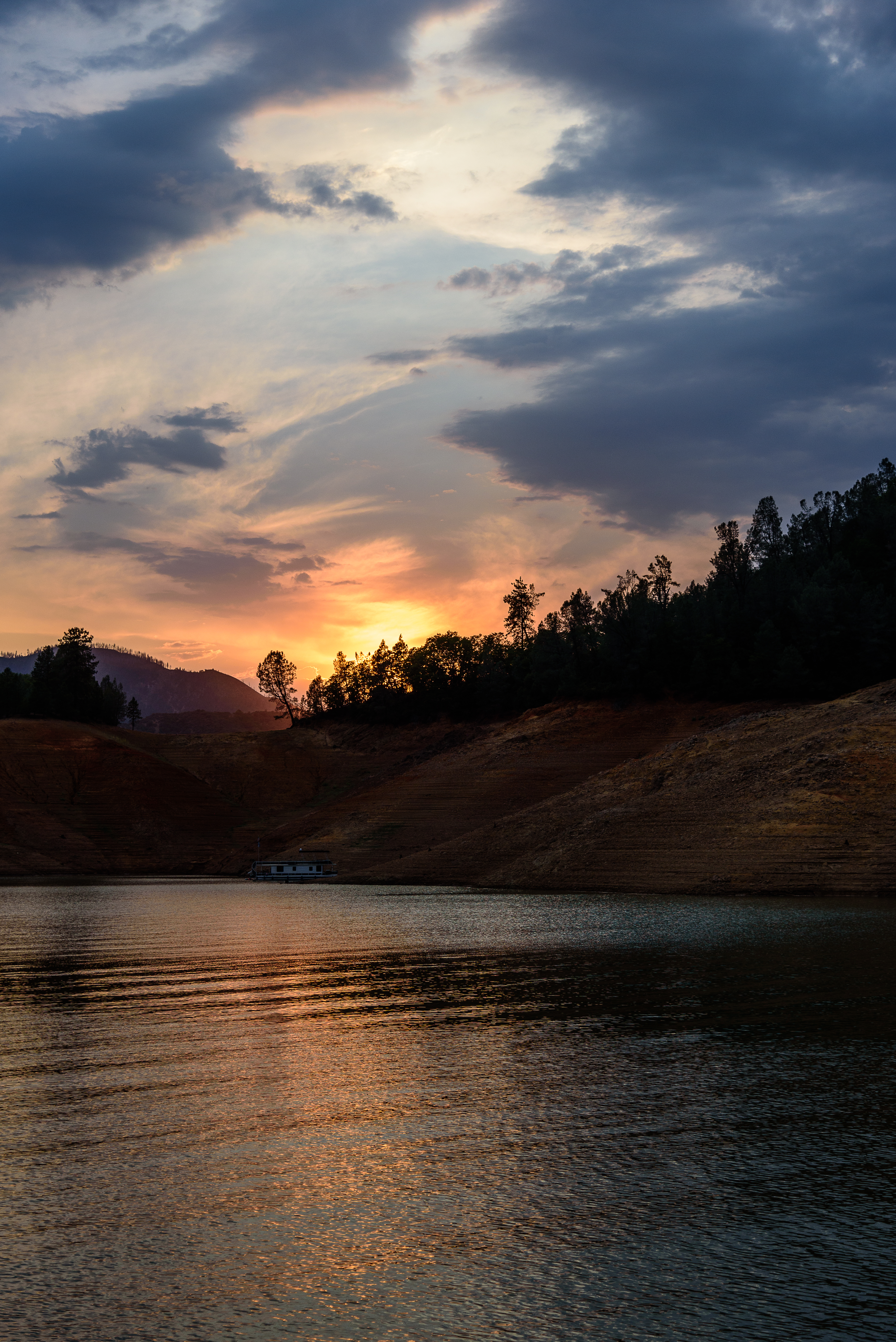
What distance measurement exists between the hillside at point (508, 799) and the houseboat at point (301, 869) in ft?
6.40

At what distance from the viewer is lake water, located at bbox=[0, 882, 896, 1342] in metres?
10.5

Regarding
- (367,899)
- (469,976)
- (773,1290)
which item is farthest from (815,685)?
(773,1290)

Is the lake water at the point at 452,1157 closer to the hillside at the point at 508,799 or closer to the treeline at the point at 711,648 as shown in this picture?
the hillside at the point at 508,799

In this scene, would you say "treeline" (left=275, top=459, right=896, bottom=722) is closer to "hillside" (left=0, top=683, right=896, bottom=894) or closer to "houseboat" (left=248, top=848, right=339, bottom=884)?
"hillside" (left=0, top=683, right=896, bottom=894)

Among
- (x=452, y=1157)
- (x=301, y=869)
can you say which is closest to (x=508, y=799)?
(x=301, y=869)

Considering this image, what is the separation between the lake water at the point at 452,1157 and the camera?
34.4ft

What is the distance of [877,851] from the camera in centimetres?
7388

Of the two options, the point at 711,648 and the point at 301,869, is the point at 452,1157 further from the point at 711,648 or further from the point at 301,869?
the point at 711,648

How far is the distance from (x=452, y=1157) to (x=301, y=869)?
108 metres

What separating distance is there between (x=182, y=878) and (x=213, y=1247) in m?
125

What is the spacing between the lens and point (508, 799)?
12550 centimetres

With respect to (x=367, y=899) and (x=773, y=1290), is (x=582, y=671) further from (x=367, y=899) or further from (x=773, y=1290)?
(x=773, y=1290)

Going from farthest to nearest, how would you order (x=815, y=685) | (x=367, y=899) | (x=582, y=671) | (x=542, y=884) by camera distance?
(x=582, y=671) → (x=815, y=685) → (x=542, y=884) → (x=367, y=899)

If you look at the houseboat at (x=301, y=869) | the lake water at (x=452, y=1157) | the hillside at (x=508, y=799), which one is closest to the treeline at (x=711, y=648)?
the hillside at (x=508, y=799)
